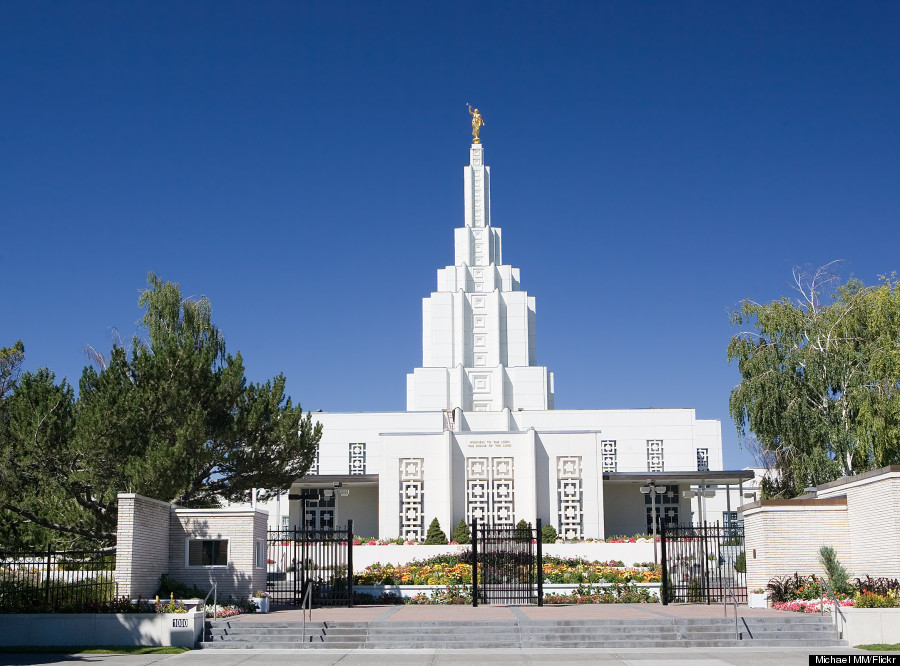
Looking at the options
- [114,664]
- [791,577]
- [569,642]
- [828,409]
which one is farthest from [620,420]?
[114,664]

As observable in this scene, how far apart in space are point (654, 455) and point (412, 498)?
1882 cm

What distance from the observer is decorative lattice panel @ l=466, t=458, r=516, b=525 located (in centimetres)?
4838

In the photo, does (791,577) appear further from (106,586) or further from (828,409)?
(106,586)

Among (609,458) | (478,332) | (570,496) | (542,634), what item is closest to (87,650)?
(542,634)

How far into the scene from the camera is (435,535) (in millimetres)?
45562

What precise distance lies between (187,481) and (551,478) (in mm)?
23396

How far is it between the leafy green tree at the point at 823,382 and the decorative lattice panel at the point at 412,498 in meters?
17.4

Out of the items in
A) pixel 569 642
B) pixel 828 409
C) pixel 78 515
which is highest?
pixel 828 409

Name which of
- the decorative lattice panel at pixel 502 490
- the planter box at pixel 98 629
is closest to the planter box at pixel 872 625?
the planter box at pixel 98 629

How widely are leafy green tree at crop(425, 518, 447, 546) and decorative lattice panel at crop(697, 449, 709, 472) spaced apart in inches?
880

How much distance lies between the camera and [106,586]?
22609 millimetres

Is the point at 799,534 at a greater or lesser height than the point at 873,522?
lesser

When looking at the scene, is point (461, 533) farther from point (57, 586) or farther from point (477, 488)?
point (57, 586)

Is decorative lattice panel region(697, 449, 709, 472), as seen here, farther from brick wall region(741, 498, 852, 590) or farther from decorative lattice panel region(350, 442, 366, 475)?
brick wall region(741, 498, 852, 590)
